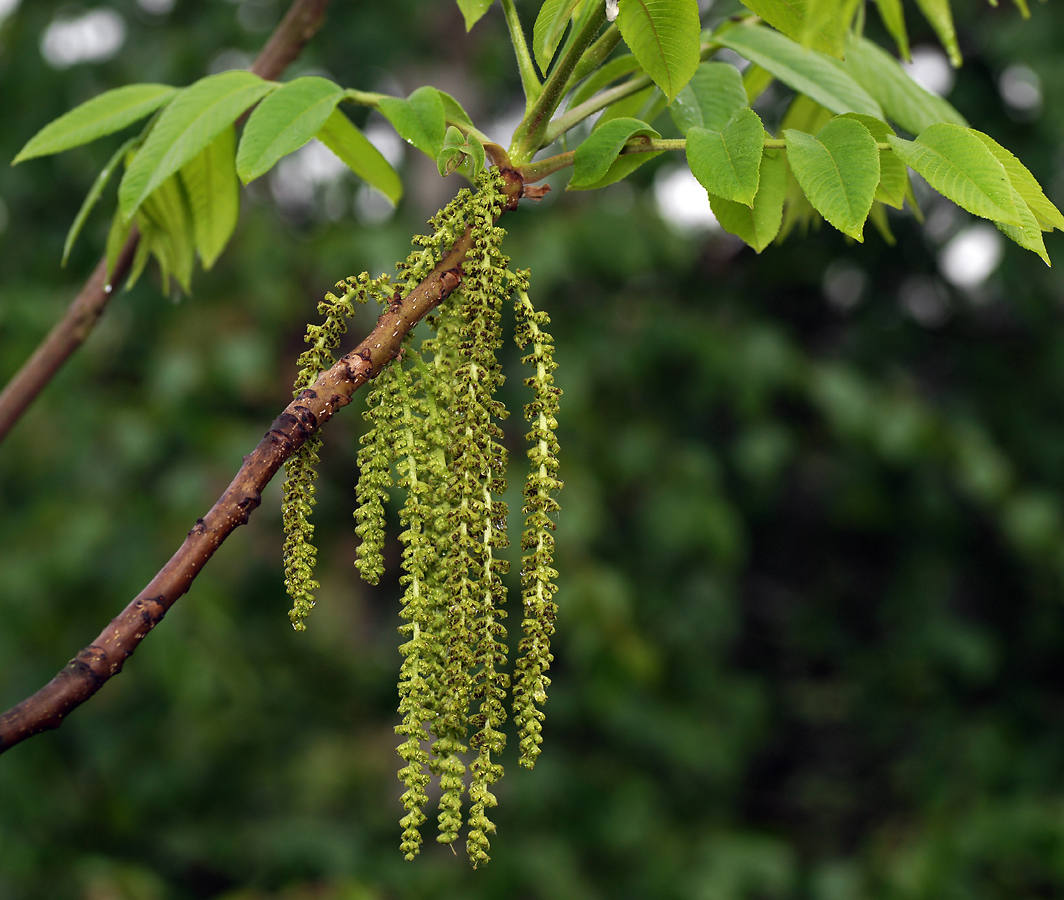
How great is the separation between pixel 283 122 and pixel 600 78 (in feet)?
0.97

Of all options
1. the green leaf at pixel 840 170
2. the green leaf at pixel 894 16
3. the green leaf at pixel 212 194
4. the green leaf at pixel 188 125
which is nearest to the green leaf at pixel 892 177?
the green leaf at pixel 840 170

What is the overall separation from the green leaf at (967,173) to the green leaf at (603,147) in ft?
0.61

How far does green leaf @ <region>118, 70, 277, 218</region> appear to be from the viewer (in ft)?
2.52

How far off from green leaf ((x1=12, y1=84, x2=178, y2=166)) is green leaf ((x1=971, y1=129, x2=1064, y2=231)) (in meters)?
0.69

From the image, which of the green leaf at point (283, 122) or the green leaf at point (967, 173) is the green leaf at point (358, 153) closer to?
the green leaf at point (283, 122)

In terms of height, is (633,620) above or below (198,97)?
above

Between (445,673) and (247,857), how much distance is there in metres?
2.80

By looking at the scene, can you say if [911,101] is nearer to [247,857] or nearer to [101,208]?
[101,208]

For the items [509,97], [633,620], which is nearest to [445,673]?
[633,620]

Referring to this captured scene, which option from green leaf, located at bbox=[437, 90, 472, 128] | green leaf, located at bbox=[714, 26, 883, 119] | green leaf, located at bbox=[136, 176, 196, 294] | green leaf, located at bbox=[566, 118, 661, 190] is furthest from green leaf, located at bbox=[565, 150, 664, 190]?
green leaf, located at bbox=[136, 176, 196, 294]

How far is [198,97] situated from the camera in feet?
2.61

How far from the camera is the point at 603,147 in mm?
682

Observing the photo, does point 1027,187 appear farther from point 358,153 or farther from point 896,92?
point 358,153

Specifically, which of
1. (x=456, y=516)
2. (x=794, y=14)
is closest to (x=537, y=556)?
(x=456, y=516)
